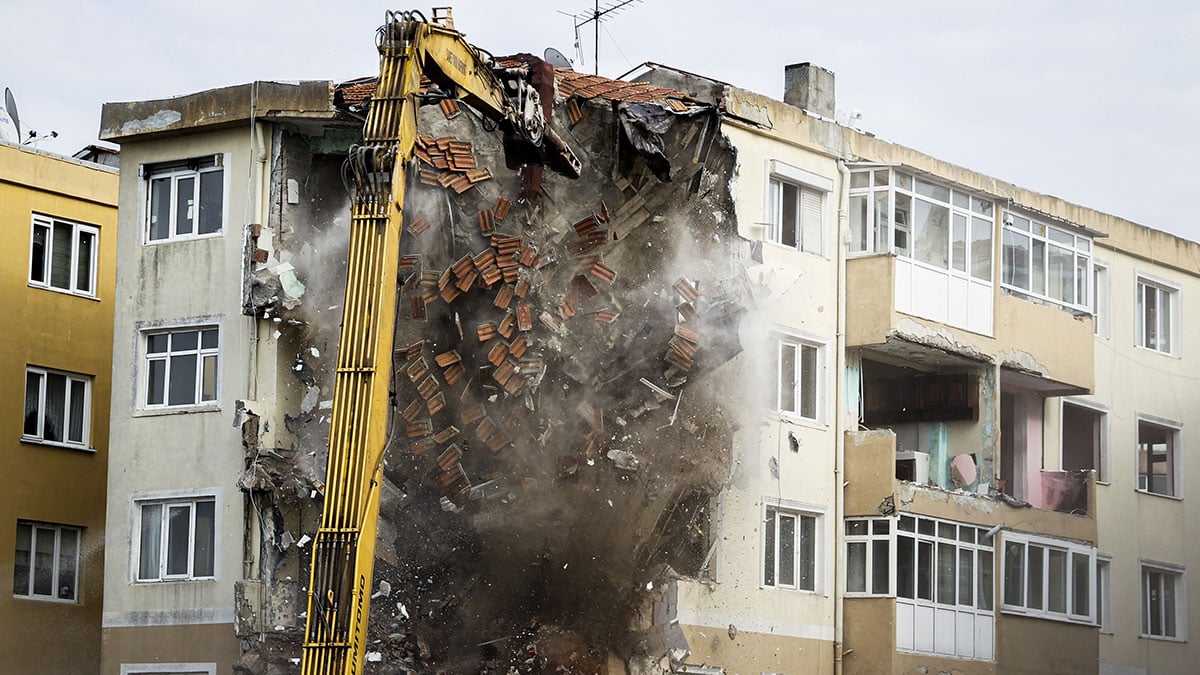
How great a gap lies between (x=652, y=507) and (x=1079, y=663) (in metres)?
10.3

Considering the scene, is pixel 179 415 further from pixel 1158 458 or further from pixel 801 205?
pixel 1158 458

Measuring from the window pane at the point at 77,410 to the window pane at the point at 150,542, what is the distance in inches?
218

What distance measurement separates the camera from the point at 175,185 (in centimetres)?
3073

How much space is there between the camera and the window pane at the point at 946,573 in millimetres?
32500

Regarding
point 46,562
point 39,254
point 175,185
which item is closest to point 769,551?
point 175,185

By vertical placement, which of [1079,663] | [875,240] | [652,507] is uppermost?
[875,240]

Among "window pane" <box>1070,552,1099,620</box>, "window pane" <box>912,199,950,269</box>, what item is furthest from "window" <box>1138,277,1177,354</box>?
"window pane" <box>912,199,950,269</box>

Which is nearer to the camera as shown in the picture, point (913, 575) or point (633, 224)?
point (633, 224)

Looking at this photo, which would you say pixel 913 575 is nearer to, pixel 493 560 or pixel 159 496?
pixel 493 560

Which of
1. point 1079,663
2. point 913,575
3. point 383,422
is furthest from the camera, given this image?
point 1079,663

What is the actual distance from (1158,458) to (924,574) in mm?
9764

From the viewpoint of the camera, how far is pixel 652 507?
29297 millimetres

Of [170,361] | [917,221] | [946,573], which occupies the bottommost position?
[946,573]

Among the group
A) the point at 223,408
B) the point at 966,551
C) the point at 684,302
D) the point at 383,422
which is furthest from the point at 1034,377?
the point at 383,422
